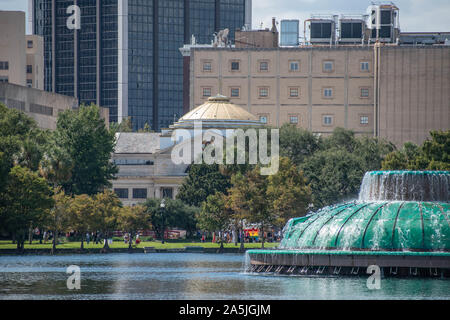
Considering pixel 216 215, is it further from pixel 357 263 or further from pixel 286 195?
pixel 357 263

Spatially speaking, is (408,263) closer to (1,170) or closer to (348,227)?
(348,227)

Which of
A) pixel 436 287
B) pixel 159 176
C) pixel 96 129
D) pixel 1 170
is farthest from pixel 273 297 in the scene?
pixel 159 176

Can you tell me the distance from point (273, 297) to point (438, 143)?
204ft

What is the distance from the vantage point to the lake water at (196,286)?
148 ft

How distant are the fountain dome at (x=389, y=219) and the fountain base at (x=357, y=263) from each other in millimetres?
2128

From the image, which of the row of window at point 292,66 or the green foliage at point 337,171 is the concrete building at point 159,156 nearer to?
the row of window at point 292,66

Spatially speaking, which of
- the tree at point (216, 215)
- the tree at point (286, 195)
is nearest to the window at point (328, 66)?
the tree at point (286, 195)

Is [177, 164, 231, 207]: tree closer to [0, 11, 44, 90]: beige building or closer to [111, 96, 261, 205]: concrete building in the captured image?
[111, 96, 261, 205]: concrete building

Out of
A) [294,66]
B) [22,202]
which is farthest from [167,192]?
[22,202]

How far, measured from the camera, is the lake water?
4503 cm

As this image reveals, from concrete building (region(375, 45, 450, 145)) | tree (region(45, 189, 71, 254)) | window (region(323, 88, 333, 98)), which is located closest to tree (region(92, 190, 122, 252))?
tree (region(45, 189, 71, 254))

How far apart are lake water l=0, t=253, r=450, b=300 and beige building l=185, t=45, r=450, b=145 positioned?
108868 mm

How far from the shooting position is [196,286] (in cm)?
5072

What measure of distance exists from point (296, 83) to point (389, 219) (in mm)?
121495
